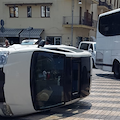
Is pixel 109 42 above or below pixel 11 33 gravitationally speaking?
below

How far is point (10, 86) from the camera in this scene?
4496 mm

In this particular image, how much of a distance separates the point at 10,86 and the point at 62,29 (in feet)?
75.4

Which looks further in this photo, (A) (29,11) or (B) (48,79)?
(A) (29,11)

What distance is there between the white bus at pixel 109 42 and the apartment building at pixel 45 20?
1431 centimetres

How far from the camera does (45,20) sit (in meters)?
27.1

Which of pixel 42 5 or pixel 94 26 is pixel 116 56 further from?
pixel 94 26

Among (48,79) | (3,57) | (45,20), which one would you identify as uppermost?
(45,20)

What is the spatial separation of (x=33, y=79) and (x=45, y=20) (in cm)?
2328

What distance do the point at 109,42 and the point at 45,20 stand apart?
17.2m

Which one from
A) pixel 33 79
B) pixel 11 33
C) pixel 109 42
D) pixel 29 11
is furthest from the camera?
pixel 29 11

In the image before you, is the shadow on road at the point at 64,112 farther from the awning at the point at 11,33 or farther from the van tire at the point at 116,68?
the awning at the point at 11,33

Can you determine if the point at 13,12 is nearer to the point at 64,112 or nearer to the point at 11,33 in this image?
the point at 11,33

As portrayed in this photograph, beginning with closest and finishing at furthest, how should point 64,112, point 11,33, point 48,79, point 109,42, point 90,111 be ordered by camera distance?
point 48,79, point 64,112, point 90,111, point 109,42, point 11,33

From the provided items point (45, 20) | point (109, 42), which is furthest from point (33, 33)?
point (109, 42)
